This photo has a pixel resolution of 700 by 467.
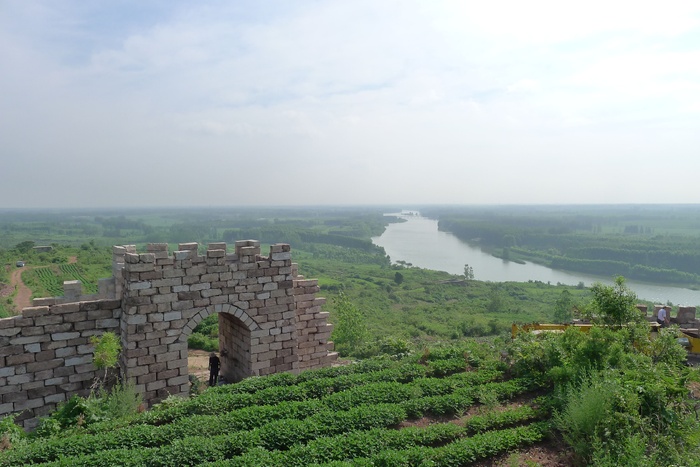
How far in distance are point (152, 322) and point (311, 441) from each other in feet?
14.7

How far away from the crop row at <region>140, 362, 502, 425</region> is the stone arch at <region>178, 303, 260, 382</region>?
162 centimetres

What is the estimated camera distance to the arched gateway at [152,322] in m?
8.77

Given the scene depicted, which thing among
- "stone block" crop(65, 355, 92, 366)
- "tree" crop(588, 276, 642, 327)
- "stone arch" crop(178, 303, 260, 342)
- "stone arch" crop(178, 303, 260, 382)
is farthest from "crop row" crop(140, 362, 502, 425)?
"tree" crop(588, 276, 642, 327)

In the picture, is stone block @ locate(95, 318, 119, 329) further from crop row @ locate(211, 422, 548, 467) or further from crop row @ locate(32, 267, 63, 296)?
crop row @ locate(32, 267, 63, 296)

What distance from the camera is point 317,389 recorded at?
349 inches

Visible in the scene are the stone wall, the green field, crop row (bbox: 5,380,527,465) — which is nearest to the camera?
the green field

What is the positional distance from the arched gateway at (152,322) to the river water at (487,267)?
67157 mm

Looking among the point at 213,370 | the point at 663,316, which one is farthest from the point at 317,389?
the point at 663,316

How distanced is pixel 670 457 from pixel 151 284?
9558mm

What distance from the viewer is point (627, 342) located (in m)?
9.12

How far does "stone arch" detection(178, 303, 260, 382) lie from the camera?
9742mm

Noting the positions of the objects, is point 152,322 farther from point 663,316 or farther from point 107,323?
point 663,316

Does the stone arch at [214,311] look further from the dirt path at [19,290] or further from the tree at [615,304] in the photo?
the dirt path at [19,290]

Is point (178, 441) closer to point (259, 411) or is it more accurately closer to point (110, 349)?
point (259, 411)
